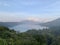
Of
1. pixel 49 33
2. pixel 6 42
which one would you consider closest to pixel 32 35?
pixel 49 33

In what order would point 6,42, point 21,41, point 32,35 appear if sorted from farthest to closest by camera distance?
point 32,35
point 21,41
point 6,42

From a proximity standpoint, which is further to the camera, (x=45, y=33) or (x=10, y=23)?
(x=10, y=23)

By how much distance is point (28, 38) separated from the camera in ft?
15.9

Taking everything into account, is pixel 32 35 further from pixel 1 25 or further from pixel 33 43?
pixel 1 25

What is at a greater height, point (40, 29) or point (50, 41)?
point (40, 29)

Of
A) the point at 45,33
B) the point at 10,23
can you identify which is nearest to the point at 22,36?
the point at 45,33

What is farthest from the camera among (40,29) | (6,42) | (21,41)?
(40,29)

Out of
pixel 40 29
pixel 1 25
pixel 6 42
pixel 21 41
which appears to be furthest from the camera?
pixel 1 25

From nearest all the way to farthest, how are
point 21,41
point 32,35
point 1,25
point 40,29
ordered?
1. point 21,41
2. point 32,35
3. point 40,29
4. point 1,25

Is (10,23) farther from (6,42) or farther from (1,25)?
(6,42)

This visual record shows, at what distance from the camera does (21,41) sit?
4.65 m

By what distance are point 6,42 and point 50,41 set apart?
4.52ft

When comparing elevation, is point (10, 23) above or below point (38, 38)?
above

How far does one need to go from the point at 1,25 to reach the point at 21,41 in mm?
1470
